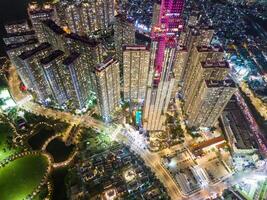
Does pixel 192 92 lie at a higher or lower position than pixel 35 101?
higher

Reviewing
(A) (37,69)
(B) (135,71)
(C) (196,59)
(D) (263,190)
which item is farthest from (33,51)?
(D) (263,190)

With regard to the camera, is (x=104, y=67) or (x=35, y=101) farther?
(x=35, y=101)

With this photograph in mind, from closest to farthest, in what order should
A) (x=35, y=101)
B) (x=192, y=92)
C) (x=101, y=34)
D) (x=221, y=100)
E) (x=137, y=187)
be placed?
(x=137, y=187) < (x=221, y=100) < (x=192, y=92) < (x=35, y=101) < (x=101, y=34)

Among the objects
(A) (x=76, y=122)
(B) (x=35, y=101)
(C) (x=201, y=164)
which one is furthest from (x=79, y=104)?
(C) (x=201, y=164)

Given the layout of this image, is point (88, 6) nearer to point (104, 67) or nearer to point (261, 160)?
point (104, 67)

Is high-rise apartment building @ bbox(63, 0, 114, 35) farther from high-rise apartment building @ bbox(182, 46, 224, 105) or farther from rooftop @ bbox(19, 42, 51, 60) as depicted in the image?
high-rise apartment building @ bbox(182, 46, 224, 105)
